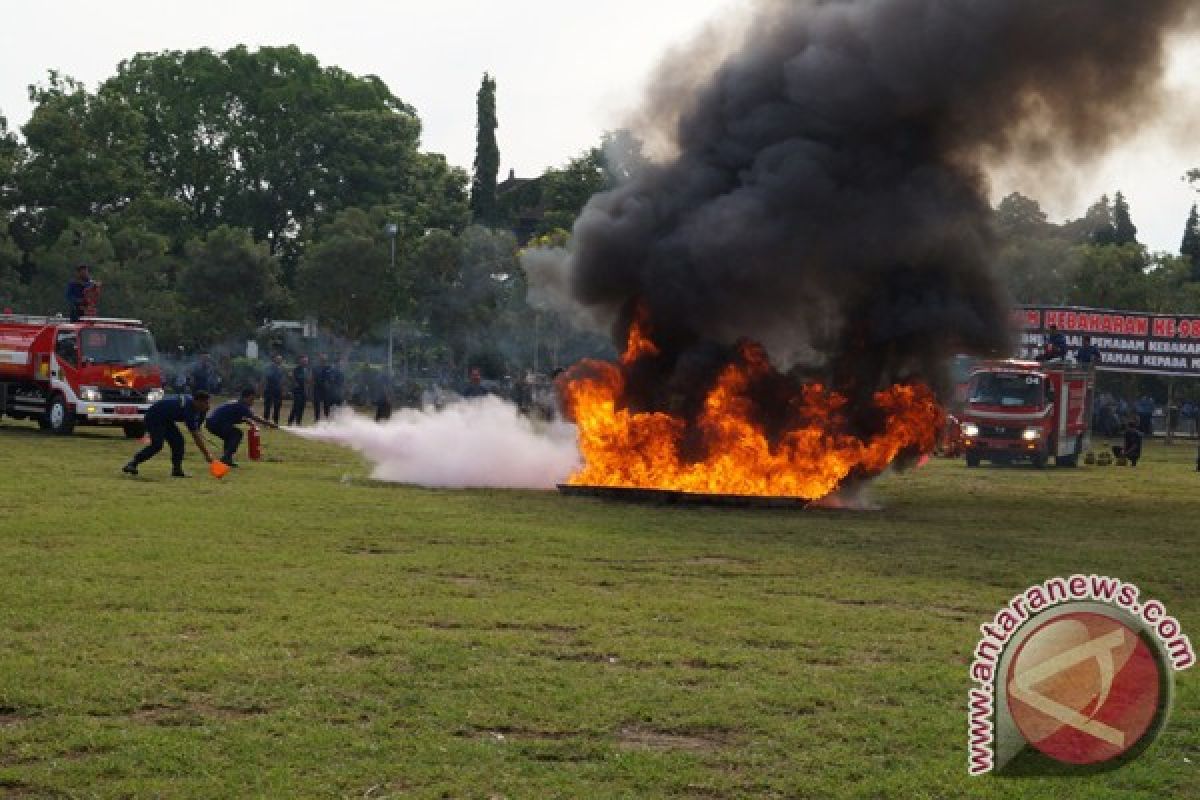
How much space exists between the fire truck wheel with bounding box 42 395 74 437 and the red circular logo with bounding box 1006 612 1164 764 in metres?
30.2

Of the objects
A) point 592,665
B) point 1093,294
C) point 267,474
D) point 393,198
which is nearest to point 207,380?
point 267,474

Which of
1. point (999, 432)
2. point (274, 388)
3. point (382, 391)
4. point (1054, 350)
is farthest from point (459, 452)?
point (1054, 350)

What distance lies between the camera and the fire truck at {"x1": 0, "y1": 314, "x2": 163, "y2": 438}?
3303cm

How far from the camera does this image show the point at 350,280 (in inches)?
2520

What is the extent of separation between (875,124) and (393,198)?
189 feet

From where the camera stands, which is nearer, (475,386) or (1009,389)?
(475,386)

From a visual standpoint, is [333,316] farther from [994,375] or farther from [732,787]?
[732,787]

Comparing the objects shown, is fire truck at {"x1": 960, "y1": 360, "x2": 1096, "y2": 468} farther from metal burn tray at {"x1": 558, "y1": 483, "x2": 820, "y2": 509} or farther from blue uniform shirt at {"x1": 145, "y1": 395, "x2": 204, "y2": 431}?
blue uniform shirt at {"x1": 145, "y1": 395, "x2": 204, "y2": 431}

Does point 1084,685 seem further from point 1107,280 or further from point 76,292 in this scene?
point 1107,280

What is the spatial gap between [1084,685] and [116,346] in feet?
99.3

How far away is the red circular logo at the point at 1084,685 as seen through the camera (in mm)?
6191

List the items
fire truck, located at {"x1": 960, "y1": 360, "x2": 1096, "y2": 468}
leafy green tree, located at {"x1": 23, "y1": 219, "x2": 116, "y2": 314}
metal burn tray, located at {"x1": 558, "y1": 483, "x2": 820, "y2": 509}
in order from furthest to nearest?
1. leafy green tree, located at {"x1": 23, "y1": 219, "x2": 116, "y2": 314}
2. fire truck, located at {"x1": 960, "y1": 360, "x2": 1096, "y2": 468}
3. metal burn tray, located at {"x1": 558, "y1": 483, "x2": 820, "y2": 509}

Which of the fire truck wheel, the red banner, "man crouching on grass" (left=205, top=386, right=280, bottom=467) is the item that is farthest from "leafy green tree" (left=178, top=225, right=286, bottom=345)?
"man crouching on grass" (left=205, top=386, right=280, bottom=467)

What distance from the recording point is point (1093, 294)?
7131cm
